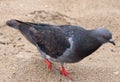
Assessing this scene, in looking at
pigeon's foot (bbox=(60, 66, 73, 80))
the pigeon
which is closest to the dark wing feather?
the pigeon

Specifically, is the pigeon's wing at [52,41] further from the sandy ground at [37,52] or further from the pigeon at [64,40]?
the sandy ground at [37,52]

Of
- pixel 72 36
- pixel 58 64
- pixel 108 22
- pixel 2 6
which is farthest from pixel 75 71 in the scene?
pixel 2 6

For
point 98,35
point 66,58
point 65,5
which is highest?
point 98,35

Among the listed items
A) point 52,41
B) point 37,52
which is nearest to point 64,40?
point 52,41

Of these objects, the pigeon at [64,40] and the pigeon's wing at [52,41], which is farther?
the pigeon's wing at [52,41]

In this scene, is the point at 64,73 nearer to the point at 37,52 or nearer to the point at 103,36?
the point at 37,52

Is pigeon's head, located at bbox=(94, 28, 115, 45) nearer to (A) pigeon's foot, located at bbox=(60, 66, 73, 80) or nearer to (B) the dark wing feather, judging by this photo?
(B) the dark wing feather

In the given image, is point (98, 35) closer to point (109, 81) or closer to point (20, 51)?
point (109, 81)

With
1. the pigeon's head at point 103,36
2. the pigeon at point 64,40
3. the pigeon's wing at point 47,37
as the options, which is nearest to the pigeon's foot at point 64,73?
the pigeon at point 64,40
